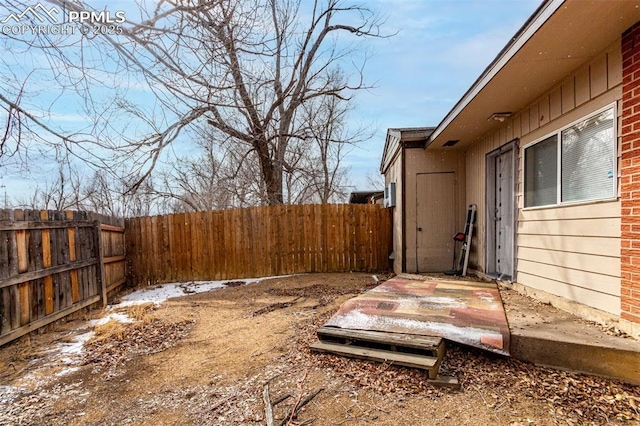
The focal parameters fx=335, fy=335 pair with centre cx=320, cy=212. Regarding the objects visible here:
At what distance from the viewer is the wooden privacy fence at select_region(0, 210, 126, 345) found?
362cm

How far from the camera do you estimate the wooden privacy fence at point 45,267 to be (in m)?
3.62

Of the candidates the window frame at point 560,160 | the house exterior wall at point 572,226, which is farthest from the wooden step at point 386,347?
the window frame at point 560,160

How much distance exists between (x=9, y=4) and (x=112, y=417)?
3.35 metres

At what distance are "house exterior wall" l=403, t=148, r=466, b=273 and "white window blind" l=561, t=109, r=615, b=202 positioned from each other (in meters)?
3.14

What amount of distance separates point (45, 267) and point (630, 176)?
6.23 metres

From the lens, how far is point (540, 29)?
2.67m

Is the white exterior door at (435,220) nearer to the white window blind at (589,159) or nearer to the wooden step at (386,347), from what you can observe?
the white window blind at (589,159)

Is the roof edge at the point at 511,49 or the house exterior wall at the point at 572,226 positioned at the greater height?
the roof edge at the point at 511,49

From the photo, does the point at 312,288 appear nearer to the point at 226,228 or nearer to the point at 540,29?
the point at 226,228

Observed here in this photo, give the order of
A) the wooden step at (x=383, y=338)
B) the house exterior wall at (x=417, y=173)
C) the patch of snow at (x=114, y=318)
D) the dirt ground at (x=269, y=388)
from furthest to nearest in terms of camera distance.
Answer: the house exterior wall at (x=417, y=173) → the patch of snow at (x=114, y=318) → the wooden step at (x=383, y=338) → the dirt ground at (x=269, y=388)

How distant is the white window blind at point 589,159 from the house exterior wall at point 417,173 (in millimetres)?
3140

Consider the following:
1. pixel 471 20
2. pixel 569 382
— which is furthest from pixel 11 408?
pixel 471 20

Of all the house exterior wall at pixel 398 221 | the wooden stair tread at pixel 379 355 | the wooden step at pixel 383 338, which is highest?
the house exterior wall at pixel 398 221

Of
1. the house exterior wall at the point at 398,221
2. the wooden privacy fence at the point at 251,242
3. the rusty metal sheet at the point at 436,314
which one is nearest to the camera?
the rusty metal sheet at the point at 436,314
